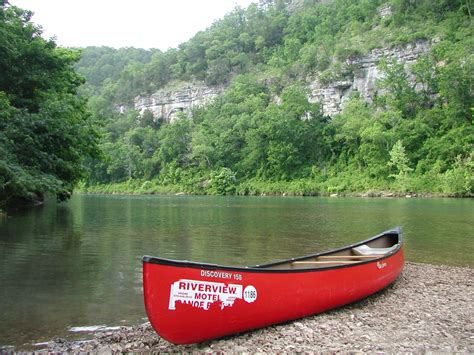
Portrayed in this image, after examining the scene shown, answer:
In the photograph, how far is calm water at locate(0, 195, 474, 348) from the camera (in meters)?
8.16

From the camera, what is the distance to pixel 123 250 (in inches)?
600

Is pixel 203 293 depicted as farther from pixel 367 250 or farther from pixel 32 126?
pixel 32 126

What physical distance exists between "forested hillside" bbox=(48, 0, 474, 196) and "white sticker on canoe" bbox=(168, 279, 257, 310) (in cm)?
2104

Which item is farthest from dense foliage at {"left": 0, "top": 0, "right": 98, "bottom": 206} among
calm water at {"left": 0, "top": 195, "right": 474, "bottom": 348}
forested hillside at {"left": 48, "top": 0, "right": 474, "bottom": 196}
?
forested hillside at {"left": 48, "top": 0, "right": 474, "bottom": 196}

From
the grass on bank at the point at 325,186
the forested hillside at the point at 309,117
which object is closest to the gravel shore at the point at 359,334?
the forested hillside at the point at 309,117

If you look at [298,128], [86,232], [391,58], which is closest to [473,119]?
[391,58]

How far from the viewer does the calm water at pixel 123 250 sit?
8164 mm

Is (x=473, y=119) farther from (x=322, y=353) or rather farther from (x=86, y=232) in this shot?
(x=322, y=353)

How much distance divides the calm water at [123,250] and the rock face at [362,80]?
48987 millimetres

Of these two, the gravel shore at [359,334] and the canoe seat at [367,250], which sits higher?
the canoe seat at [367,250]

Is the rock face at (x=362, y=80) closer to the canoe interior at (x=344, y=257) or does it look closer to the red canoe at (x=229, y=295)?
the canoe interior at (x=344, y=257)

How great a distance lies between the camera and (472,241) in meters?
16.8

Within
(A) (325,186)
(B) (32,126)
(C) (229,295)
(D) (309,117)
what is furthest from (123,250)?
(D) (309,117)

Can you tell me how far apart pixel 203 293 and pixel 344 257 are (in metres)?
4.73
